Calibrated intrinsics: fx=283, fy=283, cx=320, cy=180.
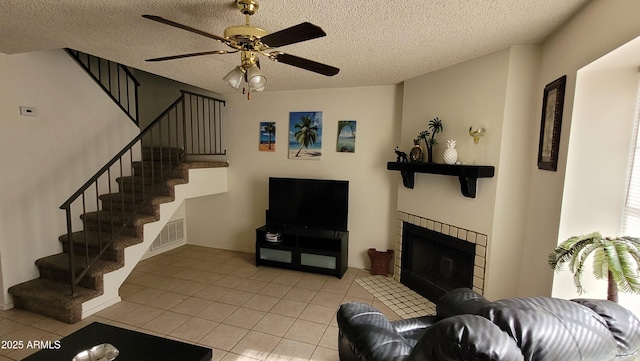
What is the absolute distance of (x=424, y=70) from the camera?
2.99 meters

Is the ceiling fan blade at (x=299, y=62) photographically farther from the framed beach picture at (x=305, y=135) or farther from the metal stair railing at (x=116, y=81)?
the metal stair railing at (x=116, y=81)

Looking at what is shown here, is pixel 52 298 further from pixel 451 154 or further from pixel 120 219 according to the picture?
pixel 451 154

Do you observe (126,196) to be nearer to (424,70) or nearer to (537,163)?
(424,70)

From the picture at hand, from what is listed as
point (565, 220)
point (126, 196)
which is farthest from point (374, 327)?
point (126, 196)

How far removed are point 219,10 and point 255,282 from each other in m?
2.88

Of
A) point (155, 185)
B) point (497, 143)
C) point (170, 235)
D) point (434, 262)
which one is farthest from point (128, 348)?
point (170, 235)

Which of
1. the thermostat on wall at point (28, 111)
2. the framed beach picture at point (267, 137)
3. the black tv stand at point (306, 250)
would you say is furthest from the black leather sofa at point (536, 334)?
the thermostat on wall at point (28, 111)

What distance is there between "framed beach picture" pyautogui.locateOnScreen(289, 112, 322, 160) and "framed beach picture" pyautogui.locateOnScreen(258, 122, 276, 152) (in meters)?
0.28

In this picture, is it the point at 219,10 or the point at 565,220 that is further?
the point at 565,220

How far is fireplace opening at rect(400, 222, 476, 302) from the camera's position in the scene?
9.11 feet

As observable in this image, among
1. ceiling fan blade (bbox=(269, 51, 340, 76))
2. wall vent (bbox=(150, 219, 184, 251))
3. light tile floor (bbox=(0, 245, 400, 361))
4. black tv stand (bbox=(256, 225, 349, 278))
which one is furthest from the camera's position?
wall vent (bbox=(150, 219, 184, 251))

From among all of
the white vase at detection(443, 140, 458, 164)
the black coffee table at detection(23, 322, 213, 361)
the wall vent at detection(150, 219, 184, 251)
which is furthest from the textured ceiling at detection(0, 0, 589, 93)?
the wall vent at detection(150, 219, 184, 251)

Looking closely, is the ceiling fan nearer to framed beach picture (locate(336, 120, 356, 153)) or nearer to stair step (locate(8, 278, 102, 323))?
framed beach picture (locate(336, 120, 356, 153))

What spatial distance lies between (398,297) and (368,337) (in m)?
1.91
